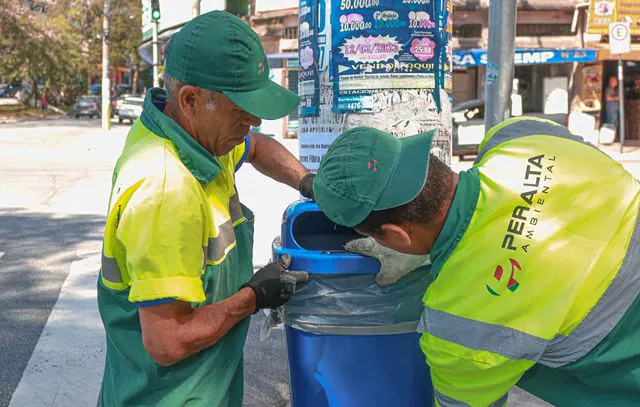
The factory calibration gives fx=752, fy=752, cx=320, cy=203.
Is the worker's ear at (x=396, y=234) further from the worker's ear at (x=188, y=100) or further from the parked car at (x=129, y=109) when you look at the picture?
the parked car at (x=129, y=109)

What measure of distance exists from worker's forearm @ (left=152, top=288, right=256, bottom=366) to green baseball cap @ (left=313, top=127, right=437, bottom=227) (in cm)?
44

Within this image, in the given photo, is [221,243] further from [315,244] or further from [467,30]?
[467,30]

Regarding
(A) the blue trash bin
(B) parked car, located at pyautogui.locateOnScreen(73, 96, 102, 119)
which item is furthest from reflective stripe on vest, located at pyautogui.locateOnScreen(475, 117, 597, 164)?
(B) parked car, located at pyautogui.locateOnScreen(73, 96, 102, 119)

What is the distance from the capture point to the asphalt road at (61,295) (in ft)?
12.8

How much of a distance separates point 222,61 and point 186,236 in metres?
0.46

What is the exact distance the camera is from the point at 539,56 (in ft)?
66.6

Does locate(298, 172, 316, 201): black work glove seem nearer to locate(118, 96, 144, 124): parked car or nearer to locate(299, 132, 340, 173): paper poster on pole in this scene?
locate(299, 132, 340, 173): paper poster on pole

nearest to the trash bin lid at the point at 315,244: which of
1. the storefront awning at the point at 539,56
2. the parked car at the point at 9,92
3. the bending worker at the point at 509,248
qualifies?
the bending worker at the point at 509,248

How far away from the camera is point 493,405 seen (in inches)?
73.5

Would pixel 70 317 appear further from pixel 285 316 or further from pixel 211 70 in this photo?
pixel 211 70

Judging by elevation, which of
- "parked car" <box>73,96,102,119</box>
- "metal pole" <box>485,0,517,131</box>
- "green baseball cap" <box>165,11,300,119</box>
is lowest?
"green baseball cap" <box>165,11,300,119</box>

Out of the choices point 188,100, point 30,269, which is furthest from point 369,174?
point 30,269

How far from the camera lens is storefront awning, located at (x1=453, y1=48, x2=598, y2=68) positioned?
20219 millimetres

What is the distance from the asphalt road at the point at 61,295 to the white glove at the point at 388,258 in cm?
171
